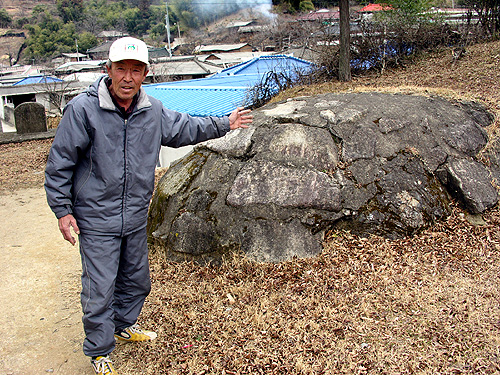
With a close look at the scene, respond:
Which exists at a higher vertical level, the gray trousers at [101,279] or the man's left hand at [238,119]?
the man's left hand at [238,119]

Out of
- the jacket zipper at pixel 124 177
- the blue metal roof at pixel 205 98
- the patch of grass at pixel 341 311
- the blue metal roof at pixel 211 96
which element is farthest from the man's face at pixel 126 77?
the blue metal roof at pixel 205 98

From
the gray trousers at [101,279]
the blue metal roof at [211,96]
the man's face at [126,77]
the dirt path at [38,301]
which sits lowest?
the dirt path at [38,301]

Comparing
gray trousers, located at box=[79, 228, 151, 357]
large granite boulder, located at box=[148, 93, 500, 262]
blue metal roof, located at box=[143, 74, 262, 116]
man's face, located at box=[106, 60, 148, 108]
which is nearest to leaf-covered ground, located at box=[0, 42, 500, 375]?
large granite boulder, located at box=[148, 93, 500, 262]

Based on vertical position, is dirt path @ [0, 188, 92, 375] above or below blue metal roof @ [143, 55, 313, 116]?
below

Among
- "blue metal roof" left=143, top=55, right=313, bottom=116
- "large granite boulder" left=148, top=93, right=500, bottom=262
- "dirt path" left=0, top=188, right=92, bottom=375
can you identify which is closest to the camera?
"dirt path" left=0, top=188, right=92, bottom=375

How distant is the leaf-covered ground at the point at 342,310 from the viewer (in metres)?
2.90

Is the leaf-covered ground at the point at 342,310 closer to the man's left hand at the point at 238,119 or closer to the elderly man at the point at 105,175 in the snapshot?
the elderly man at the point at 105,175

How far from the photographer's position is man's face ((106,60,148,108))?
2.66m

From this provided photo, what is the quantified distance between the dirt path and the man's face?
187 centimetres

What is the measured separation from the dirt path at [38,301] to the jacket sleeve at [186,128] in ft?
5.49

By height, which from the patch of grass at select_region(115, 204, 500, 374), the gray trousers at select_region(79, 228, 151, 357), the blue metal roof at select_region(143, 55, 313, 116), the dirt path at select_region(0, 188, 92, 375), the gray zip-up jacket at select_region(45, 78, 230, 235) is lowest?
the dirt path at select_region(0, 188, 92, 375)

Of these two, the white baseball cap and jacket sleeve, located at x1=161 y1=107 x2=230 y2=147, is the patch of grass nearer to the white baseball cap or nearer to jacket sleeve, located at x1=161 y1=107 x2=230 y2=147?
jacket sleeve, located at x1=161 y1=107 x2=230 y2=147

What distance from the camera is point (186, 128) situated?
121 inches

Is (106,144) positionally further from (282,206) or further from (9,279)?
(9,279)
